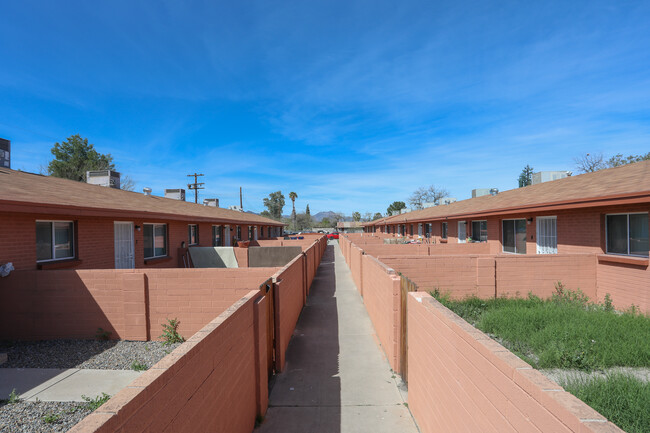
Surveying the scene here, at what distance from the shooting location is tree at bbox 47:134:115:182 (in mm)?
30891

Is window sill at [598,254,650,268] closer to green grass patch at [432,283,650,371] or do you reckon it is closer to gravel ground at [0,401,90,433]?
green grass patch at [432,283,650,371]

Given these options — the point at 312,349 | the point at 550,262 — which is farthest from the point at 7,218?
the point at 550,262

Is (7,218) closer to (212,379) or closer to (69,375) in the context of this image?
(69,375)

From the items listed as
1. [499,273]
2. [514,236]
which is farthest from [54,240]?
[514,236]

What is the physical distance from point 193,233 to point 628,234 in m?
16.6

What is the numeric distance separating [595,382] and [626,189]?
6136 mm

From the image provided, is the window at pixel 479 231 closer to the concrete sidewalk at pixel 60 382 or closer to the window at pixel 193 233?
the window at pixel 193 233

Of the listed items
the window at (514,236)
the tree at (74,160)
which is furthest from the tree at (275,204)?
the window at (514,236)

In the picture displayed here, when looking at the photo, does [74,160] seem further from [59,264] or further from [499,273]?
[499,273]

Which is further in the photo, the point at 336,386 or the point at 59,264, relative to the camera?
the point at 59,264

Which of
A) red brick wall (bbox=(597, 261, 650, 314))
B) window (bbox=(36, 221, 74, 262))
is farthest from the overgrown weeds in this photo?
red brick wall (bbox=(597, 261, 650, 314))

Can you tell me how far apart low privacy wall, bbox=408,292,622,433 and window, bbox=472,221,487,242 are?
14223 millimetres

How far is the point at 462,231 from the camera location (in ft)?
62.2

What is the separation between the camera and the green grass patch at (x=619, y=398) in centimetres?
332
